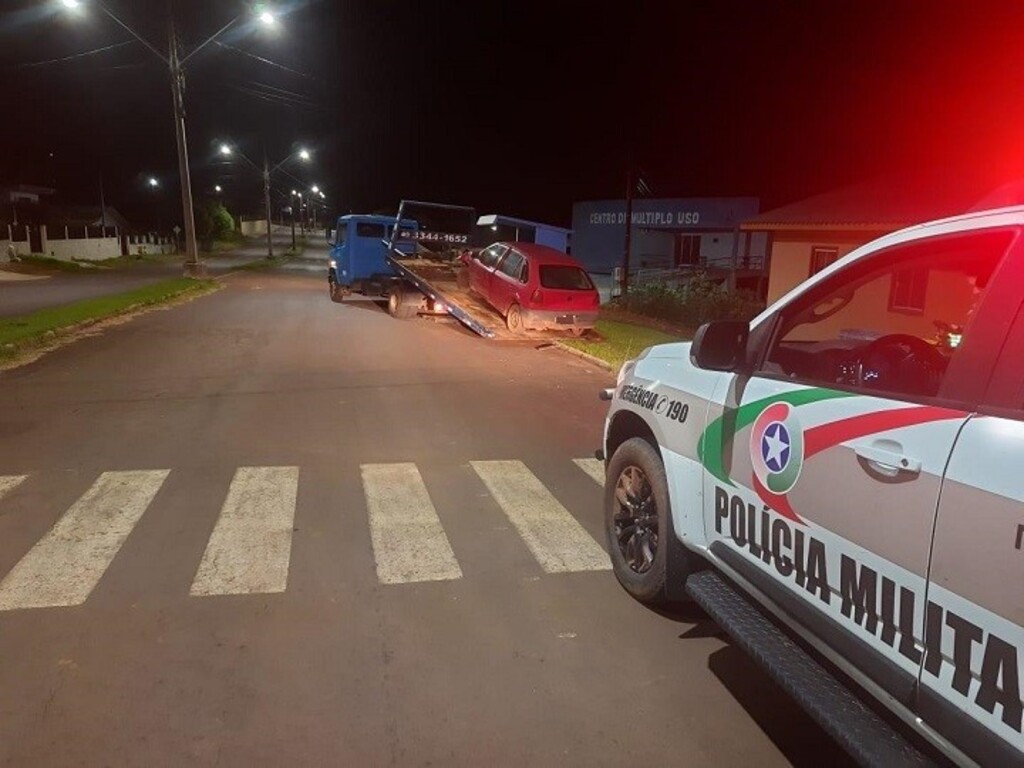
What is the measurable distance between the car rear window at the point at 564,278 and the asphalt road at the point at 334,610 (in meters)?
7.25

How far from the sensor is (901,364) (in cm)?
359

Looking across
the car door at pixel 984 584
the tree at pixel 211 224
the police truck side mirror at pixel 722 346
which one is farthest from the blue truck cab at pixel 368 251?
the tree at pixel 211 224

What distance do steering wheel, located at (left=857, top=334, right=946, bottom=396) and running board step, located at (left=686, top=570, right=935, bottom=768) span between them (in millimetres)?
1173

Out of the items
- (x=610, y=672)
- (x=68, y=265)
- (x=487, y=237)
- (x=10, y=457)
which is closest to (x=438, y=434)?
(x=10, y=457)

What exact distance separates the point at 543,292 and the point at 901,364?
40.4ft

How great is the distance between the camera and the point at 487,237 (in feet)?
109

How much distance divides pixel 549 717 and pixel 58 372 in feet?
34.8

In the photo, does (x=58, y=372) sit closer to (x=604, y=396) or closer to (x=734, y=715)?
(x=604, y=396)

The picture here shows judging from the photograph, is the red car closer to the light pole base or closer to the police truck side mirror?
the police truck side mirror

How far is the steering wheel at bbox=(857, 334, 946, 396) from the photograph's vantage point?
349 cm

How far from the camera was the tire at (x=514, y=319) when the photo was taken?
1618cm

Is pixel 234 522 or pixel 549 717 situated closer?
pixel 549 717

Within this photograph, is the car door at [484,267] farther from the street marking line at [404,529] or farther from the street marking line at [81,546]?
the street marking line at [81,546]

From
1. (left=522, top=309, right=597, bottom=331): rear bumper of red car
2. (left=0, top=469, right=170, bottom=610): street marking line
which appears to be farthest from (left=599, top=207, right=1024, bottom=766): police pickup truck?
(left=522, top=309, right=597, bottom=331): rear bumper of red car
